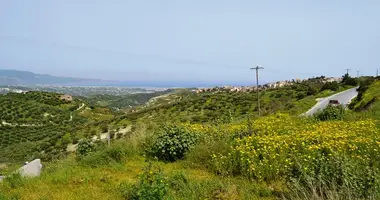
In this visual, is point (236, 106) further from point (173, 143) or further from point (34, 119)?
point (173, 143)

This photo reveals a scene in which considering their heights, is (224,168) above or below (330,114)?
below

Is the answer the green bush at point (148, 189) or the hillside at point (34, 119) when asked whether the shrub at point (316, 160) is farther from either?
the hillside at point (34, 119)

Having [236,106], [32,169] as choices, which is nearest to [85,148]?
[32,169]

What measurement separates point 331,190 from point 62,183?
545 centimetres

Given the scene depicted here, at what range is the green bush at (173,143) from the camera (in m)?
9.31

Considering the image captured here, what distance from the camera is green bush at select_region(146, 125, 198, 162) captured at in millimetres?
9312

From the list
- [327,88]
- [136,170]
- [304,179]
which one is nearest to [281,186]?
[304,179]

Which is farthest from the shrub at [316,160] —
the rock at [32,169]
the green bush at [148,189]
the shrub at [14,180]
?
the rock at [32,169]

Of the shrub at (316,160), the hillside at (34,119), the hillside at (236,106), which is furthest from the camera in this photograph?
the hillside at (34,119)

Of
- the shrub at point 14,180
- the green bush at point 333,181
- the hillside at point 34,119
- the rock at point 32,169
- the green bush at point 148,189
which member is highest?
the green bush at point 333,181

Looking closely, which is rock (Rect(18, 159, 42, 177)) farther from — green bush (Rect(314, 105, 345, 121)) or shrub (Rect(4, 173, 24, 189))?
green bush (Rect(314, 105, 345, 121))

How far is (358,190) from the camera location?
516cm

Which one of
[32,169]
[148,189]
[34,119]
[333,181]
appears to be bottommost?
[34,119]

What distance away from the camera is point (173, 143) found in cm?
938
